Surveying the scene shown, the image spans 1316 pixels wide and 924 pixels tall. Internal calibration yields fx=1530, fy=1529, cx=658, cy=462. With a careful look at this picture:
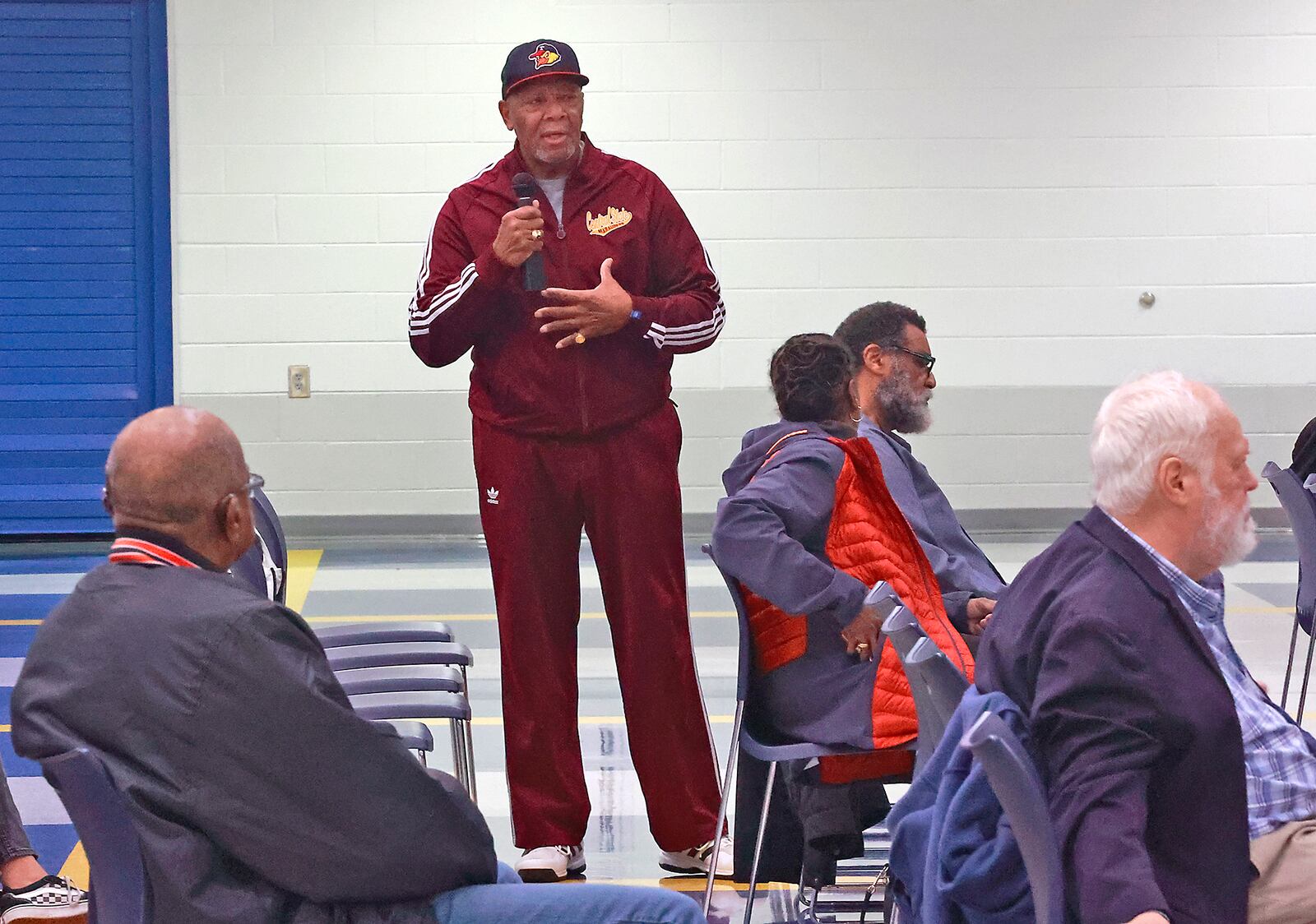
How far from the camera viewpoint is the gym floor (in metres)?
3.57

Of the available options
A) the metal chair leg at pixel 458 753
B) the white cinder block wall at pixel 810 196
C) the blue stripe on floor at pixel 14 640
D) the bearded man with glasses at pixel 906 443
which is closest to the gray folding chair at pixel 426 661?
the metal chair leg at pixel 458 753

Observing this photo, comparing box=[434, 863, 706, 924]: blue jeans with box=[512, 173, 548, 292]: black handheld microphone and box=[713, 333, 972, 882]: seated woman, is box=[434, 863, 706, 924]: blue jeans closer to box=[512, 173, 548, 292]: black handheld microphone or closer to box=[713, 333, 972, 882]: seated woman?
box=[713, 333, 972, 882]: seated woman

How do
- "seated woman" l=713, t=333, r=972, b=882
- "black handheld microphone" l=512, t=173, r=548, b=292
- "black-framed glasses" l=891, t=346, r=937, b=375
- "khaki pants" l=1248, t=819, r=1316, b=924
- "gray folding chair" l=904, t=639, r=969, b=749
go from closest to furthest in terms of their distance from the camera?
"khaki pants" l=1248, t=819, r=1316, b=924, "gray folding chair" l=904, t=639, r=969, b=749, "seated woman" l=713, t=333, r=972, b=882, "black handheld microphone" l=512, t=173, r=548, b=292, "black-framed glasses" l=891, t=346, r=937, b=375

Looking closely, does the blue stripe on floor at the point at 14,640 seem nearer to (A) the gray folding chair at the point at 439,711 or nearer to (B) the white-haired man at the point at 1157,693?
(A) the gray folding chair at the point at 439,711

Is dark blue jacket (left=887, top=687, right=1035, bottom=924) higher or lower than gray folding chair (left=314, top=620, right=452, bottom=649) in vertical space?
higher

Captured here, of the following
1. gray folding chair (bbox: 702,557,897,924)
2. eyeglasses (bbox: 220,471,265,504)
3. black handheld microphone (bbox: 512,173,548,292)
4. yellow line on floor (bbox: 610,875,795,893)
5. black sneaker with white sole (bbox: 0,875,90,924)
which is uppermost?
black handheld microphone (bbox: 512,173,548,292)

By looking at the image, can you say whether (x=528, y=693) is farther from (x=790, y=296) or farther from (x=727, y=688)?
(x=790, y=296)

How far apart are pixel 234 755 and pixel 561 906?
42 centimetres

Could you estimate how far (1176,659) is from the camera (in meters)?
1.73

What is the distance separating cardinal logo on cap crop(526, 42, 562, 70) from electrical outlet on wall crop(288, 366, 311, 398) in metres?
4.26

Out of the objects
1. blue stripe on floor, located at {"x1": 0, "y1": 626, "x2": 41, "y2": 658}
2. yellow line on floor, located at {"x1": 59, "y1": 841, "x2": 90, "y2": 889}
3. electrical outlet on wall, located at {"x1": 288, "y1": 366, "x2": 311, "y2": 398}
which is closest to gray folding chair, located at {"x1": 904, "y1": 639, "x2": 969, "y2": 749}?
yellow line on floor, located at {"x1": 59, "y1": 841, "x2": 90, "y2": 889}

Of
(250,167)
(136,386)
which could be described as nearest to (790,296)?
(250,167)

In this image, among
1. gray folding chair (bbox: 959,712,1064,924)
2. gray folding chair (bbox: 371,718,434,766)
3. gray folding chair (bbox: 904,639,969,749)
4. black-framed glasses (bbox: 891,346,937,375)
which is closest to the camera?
gray folding chair (bbox: 959,712,1064,924)

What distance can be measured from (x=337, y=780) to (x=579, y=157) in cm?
197
